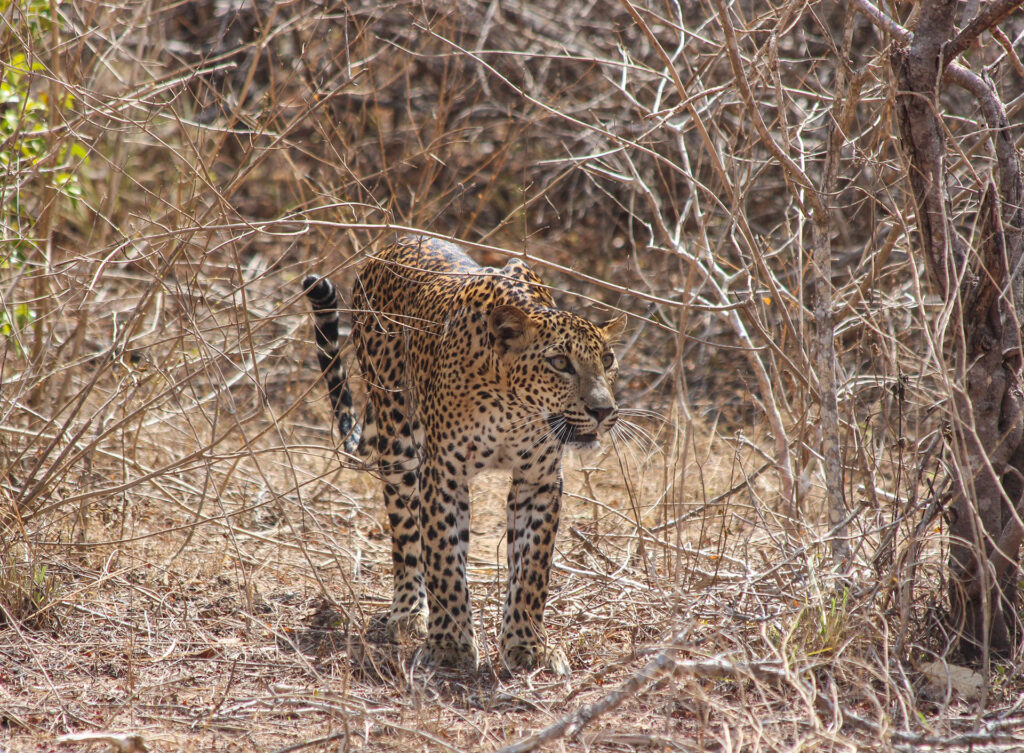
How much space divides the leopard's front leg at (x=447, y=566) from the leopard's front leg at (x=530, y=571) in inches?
7.8

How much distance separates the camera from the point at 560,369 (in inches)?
195

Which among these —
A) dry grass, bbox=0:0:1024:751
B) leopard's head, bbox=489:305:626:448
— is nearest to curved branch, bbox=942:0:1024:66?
A: dry grass, bbox=0:0:1024:751

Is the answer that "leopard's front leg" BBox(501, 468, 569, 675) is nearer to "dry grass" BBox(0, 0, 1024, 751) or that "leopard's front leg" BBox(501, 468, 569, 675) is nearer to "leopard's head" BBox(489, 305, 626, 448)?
"dry grass" BBox(0, 0, 1024, 751)

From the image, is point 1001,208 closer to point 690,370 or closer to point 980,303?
point 980,303

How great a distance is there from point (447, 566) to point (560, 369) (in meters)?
1.05

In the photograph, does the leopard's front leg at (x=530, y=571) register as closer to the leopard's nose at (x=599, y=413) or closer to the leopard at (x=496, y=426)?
the leopard at (x=496, y=426)

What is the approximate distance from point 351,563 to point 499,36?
20.0 feet

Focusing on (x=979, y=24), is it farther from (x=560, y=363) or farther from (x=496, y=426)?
(x=496, y=426)

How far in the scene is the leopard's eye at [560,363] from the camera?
4941mm

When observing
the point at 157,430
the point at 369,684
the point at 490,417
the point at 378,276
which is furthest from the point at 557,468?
the point at 157,430

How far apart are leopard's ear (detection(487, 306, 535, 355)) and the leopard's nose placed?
44 cm

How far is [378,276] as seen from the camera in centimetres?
621

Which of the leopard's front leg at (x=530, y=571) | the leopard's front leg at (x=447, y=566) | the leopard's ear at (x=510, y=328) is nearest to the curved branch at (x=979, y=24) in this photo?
the leopard's ear at (x=510, y=328)

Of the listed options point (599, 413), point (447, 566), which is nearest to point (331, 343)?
point (447, 566)
